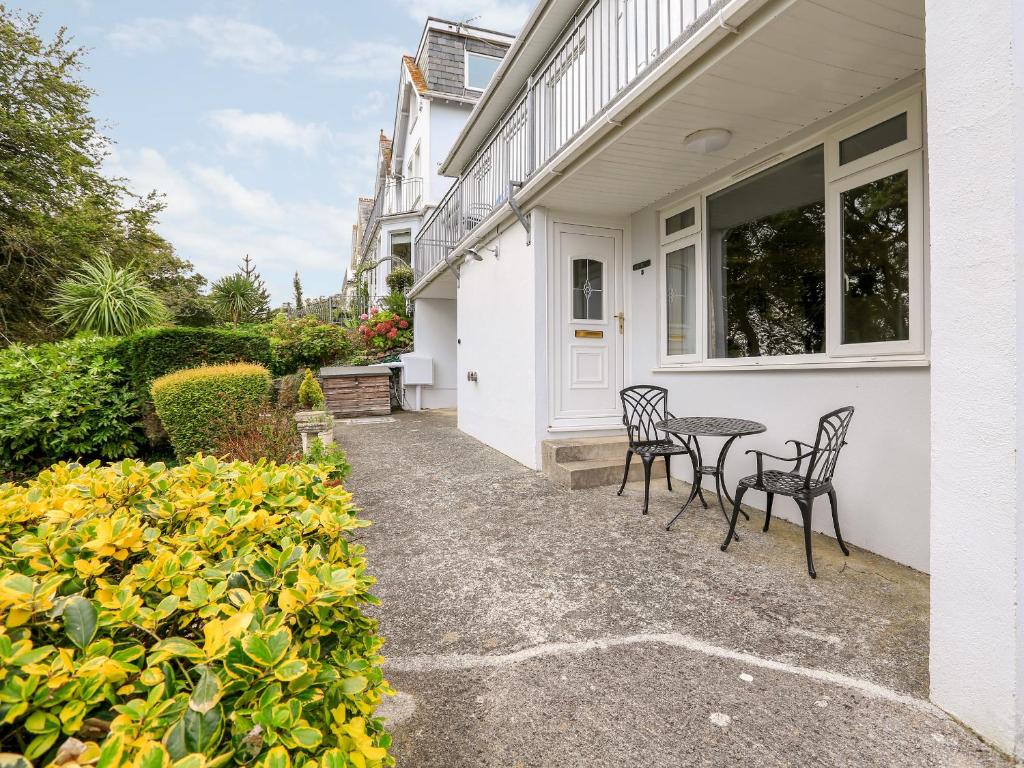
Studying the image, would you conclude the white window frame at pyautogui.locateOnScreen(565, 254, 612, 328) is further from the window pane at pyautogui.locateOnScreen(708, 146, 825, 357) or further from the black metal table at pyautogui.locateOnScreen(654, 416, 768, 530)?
the black metal table at pyautogui.locateOnScreen(654, 416, 768, 530)

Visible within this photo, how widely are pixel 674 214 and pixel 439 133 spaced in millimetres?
11014

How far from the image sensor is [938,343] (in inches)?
66.4

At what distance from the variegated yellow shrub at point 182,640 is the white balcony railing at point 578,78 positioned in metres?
3.60

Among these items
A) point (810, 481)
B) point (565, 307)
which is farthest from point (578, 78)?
point (810, 481)

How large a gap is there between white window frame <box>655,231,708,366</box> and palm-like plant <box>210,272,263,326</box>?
48.7 feet

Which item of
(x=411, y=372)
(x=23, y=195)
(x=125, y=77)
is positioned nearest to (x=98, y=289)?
(x=411, y=372)

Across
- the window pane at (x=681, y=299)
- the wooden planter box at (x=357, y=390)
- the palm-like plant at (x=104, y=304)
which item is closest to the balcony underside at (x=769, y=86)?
the window pane at (x=681, y=299)

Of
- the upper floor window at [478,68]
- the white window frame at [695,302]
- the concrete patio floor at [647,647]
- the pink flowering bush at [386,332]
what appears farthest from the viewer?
the upper floor window at [478,68]

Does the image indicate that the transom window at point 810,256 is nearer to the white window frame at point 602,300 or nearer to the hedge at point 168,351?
the white window frame at point 602,300

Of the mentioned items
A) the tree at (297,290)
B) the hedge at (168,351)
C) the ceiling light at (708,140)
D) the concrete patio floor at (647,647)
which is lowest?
the concrete patio floor at (647,647)

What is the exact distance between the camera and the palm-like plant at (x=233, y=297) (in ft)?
50.9

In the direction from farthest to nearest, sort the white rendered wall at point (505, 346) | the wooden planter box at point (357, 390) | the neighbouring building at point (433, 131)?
1. the neighbouring building at point (433, 131)
2. the wooden planter box at point (357, 390)
3. the white rendered wall at point (505, 346)

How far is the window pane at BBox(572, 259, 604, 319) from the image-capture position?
5.55 m

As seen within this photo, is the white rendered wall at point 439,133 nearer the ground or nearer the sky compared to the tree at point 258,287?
nearer the sky
